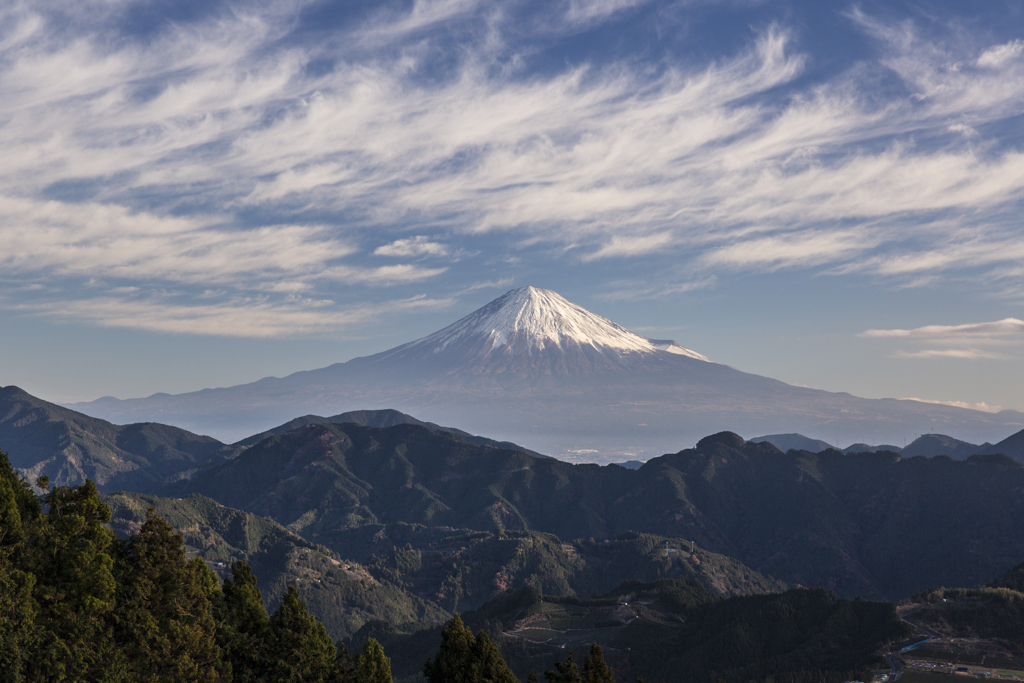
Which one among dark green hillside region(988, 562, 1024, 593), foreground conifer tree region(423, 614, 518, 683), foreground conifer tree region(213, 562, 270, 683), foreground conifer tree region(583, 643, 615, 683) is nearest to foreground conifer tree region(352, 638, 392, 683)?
foreground conifer tree region(423, 614, 518, 683)

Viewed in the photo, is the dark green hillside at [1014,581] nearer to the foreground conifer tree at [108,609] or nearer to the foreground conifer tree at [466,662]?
the foreground conifer tree at [466,662]

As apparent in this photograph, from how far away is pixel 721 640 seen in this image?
160625mm

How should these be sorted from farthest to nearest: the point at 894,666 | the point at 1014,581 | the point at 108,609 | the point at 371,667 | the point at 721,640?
the point at 1014,581
the point at 721,640
the point at 894,666
the point at 371,667
the point at 108,609

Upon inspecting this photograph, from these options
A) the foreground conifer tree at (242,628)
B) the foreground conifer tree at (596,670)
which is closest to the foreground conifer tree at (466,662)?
the foreground conifer tree at (596,670)

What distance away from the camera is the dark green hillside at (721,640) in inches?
5541

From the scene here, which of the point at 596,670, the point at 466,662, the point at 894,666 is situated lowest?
the point at 894,666

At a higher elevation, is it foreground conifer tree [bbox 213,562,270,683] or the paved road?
foreground conifer tree [bbox 213,562,270,683]

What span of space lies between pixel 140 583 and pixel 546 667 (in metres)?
125

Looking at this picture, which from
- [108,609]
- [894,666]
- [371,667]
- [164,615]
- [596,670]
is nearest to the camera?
[108,609]

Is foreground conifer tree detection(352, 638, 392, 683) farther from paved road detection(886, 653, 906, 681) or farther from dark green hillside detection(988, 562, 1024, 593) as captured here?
dark green hillside detection(988, 562, 1024, 593)

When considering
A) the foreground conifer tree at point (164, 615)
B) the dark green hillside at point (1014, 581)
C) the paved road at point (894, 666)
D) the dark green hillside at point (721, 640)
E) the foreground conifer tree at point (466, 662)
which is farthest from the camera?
the dark green hillside at point (1014, 581)

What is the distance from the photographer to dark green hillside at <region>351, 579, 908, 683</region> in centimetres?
14075

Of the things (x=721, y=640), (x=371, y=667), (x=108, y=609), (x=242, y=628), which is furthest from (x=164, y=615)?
(x=721, y=640)

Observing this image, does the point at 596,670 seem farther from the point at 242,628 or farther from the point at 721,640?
the point at 721,640
